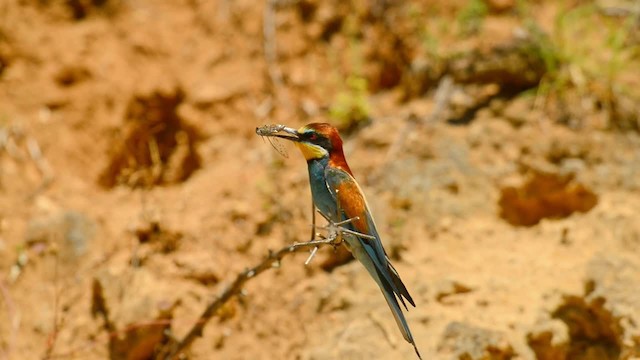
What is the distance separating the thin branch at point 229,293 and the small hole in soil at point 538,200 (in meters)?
1.30

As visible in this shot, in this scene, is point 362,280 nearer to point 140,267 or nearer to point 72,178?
point 140,267

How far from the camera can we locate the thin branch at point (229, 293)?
2023 millimetres

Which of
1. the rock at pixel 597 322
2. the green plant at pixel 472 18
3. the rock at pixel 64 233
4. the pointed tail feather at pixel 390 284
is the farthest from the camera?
the green plant at pixel 472 18

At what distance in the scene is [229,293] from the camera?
2.33 metres

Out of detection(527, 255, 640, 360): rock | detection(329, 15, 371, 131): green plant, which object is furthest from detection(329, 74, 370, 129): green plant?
detection(527, 255, 640, 360): rock

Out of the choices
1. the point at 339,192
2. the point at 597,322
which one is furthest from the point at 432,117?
the point at 339,192

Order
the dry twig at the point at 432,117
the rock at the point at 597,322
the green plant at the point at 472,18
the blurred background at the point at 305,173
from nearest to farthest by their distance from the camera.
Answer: the rock at the point at 597,322 < the blurred background at the point at 305,173 < the dry twig at the point at 432,117 < the green plant at the point at 472,18

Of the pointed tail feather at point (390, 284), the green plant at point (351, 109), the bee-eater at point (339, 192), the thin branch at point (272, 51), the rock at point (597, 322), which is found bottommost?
the rock at point (597, 322)

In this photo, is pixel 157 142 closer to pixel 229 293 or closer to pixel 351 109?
pixel 351 109

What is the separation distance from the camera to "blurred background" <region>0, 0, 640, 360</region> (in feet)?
8.84

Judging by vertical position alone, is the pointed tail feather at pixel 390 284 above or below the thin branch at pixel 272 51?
below

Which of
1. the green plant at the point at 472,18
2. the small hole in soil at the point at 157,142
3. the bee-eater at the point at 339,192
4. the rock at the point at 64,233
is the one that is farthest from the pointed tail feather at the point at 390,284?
the green plant at the point at 472,18

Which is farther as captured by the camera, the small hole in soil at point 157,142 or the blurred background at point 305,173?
the small hole in soil at point 157,142

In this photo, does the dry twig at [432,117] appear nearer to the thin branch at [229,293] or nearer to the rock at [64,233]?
the thin branch at [229,293]
